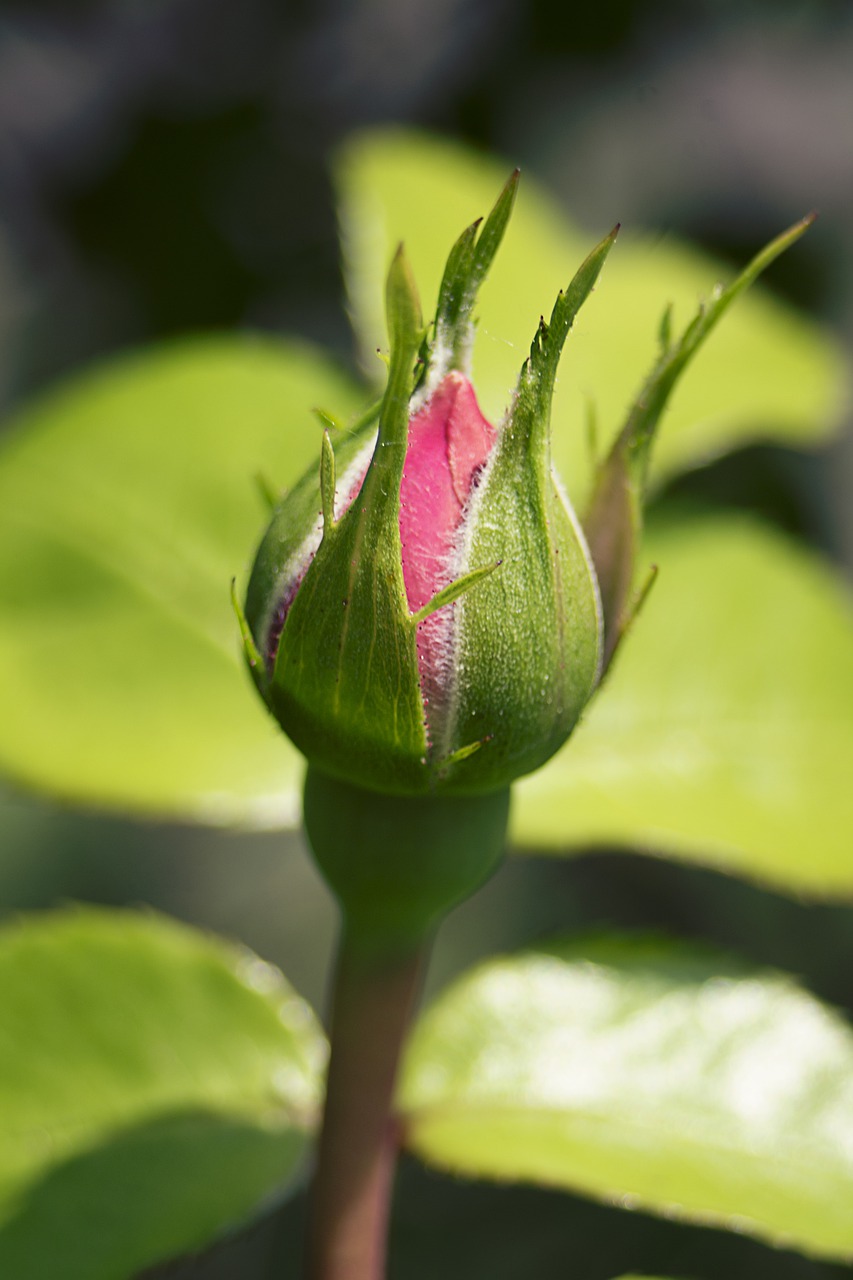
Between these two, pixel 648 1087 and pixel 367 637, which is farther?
pixel 648 1087

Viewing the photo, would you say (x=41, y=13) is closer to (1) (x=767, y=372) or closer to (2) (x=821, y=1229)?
(1) (x=767, y=372)

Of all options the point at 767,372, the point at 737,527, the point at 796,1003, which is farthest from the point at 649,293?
the point at 796,1003

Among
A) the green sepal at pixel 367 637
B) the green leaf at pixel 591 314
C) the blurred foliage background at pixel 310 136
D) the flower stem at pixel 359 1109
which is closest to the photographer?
the green sepal at pixel 367 637

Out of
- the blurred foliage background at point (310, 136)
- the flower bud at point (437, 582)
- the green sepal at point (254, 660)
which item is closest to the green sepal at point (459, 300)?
the flower bud at point (437, 582)

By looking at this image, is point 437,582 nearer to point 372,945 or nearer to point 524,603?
point 524,603

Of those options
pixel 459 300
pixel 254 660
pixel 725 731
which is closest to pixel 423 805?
pixel 254 660

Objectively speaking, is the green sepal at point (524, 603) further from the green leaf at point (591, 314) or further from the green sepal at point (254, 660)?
the green leaf at point (591, 314)

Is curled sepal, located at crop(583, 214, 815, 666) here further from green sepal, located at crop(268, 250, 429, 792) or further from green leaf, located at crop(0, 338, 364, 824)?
green leaf, located at crop(0, 338, 364, 824)
